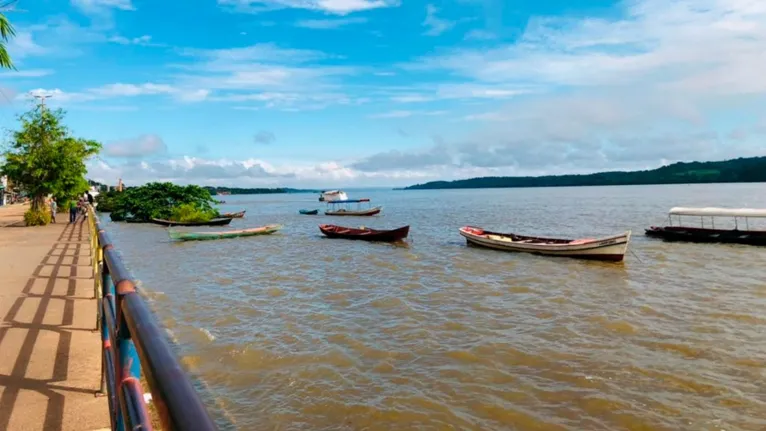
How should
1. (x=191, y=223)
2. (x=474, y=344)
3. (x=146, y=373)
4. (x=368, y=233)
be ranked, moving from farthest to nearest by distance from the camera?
(x=191, y=223), (x=368, y=233), (x=474, y=344), (x=146, y=373)

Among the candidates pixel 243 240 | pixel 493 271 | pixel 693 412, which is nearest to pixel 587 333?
pixel 693 412

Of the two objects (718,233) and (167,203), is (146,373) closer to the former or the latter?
(718,233)

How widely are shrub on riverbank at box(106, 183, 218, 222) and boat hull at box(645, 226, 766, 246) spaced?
39.2 m

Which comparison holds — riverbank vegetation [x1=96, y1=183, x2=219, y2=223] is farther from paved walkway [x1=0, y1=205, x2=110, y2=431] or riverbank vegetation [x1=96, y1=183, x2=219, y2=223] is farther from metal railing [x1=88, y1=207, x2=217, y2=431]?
metal railing [x1=88, y1=207, x2=217, y2=431]

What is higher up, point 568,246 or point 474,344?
point 568,246

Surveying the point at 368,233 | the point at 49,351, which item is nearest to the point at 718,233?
the point at 368,233

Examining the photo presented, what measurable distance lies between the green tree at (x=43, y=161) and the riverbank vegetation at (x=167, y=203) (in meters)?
17.4

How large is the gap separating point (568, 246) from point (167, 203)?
4229cm

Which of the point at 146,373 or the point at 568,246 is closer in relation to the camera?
the point at 146,373

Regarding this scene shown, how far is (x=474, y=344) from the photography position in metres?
10.5

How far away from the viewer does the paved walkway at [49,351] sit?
436 centimetres

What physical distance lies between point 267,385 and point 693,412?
21.8ft

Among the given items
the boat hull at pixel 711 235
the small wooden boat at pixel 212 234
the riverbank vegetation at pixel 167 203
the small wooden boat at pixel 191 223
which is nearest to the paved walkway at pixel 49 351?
the small wooden boat at pixel 212 234

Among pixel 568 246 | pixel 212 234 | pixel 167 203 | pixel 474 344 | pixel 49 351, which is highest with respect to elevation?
pixel 167 203
